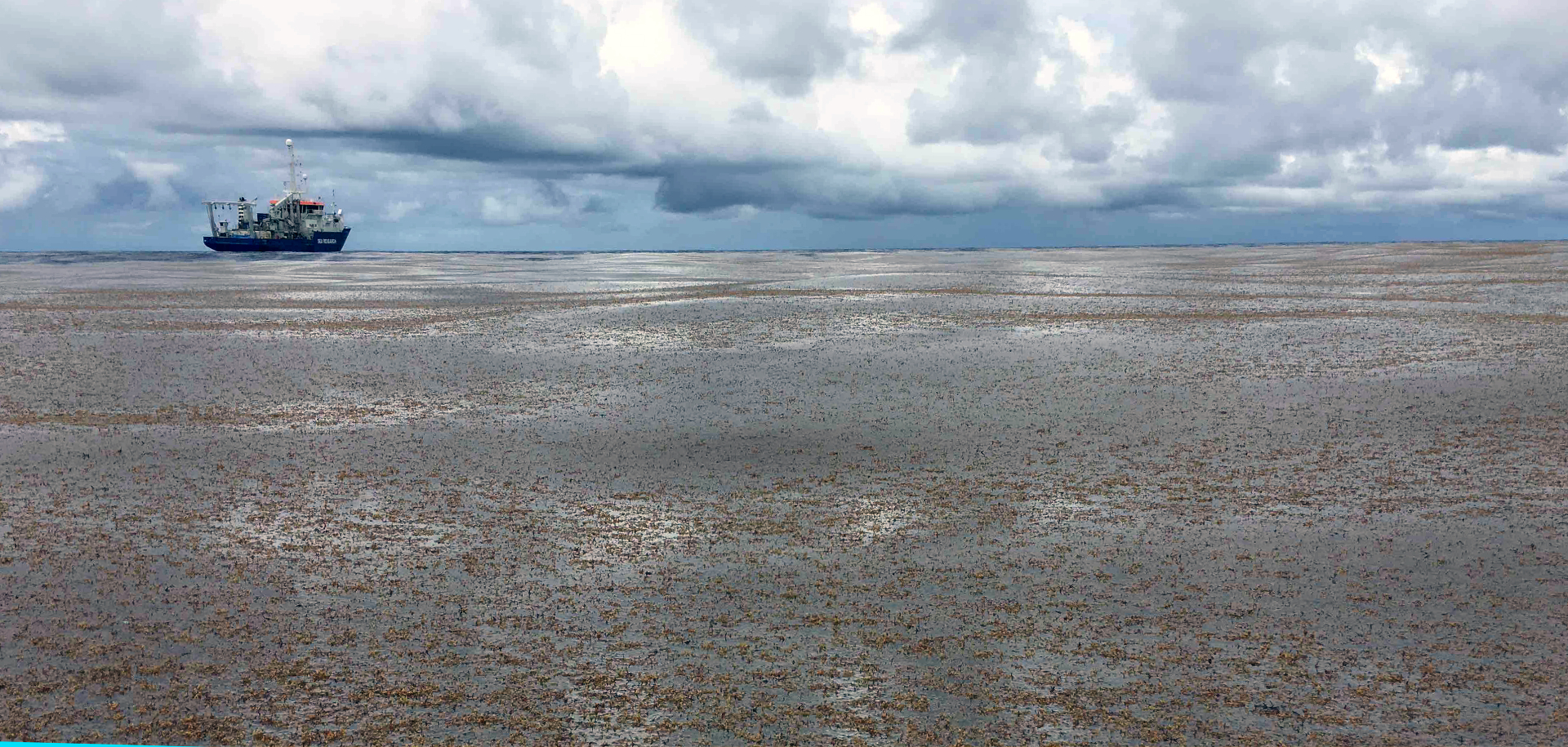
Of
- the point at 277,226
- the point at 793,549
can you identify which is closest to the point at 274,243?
the point at 277,226

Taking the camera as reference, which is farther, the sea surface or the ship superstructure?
the ship superstructure

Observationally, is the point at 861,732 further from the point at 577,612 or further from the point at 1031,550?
the point at 1031,550

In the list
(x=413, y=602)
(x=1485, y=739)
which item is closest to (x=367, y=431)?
(x=413, y=602)

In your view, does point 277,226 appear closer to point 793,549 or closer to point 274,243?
point 274,243

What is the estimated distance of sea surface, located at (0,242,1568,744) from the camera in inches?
241

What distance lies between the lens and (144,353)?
23.0 m

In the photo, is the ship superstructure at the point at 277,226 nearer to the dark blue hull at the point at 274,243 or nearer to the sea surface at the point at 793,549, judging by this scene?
the dark blue hull at the point at 274,243

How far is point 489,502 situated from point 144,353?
16.5 meters

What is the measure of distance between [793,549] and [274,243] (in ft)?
439

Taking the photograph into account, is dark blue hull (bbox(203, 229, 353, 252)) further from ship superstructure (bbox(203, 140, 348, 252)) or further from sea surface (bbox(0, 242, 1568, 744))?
sea surface (bbox(0, 242, 1568, 744))

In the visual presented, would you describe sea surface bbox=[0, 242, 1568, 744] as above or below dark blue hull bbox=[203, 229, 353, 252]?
below

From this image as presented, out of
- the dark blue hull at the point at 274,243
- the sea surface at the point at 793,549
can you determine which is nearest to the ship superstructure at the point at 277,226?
the dark blue hull at the point at 274,243

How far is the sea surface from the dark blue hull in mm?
117105

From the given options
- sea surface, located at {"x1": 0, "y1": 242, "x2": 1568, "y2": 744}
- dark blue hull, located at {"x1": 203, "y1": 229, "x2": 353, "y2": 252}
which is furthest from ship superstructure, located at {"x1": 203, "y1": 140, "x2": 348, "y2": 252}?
sea surface, located at {"x1": 0, "y1": 242, "x2": 1568, "y2": 744}
